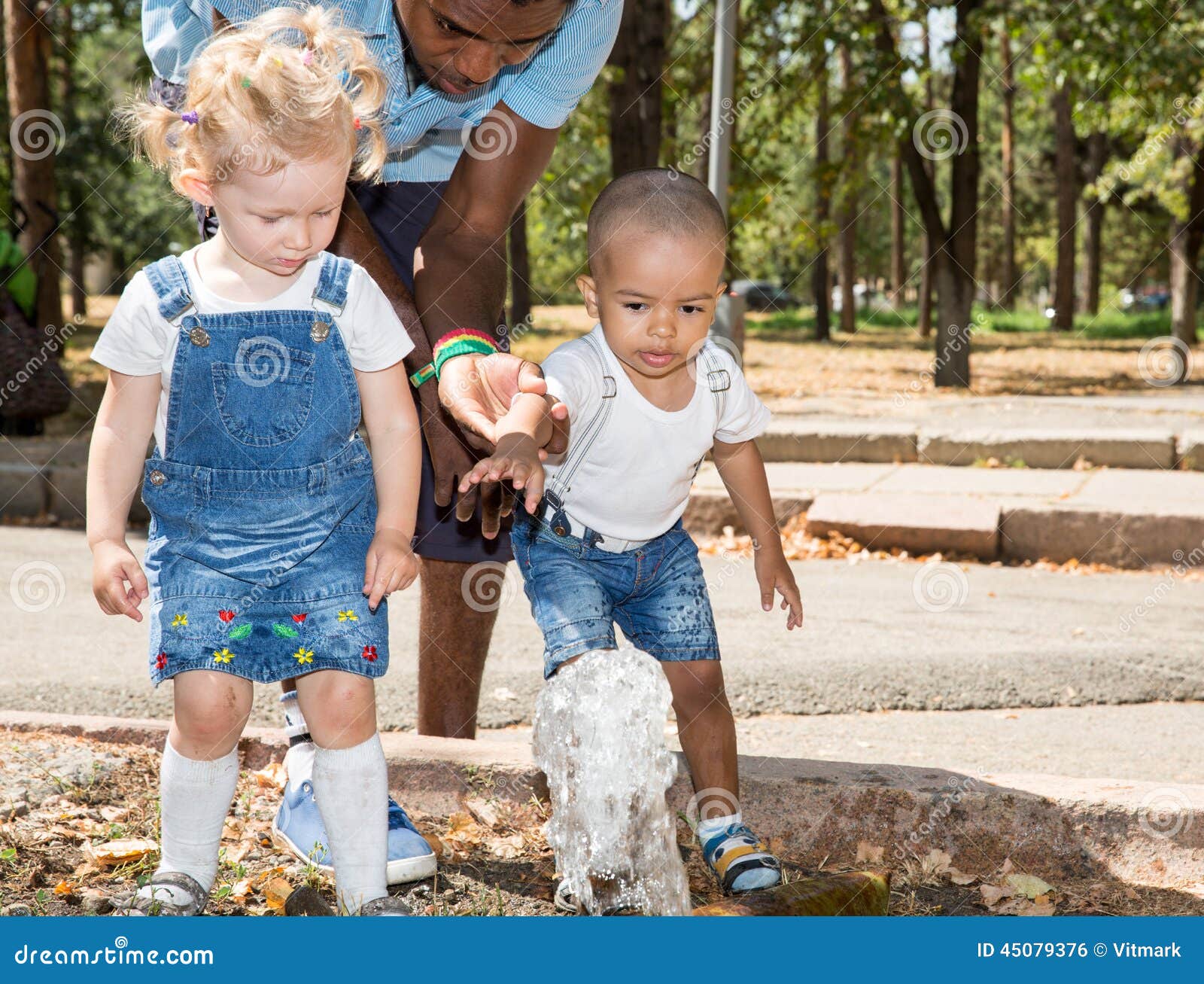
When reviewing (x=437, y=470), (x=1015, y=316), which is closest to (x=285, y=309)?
(x=437, y=470)

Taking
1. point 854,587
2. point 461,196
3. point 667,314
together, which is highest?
point 461,196

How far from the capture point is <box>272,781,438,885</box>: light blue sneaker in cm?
248

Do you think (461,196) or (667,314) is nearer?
(667,314)

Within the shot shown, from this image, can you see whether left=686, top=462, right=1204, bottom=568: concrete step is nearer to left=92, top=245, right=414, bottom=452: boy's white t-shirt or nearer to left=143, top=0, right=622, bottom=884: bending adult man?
left=143, top=0, right=622, bottom=884: bending adult man

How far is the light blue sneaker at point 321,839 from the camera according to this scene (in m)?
2.48

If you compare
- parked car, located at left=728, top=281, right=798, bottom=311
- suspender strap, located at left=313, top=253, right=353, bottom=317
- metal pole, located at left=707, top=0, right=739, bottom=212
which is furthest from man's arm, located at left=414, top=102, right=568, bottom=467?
parked car, located at left=728, top=281, right=798, bottom=311

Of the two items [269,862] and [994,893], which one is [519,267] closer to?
[269,862]

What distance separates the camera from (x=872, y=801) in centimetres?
269

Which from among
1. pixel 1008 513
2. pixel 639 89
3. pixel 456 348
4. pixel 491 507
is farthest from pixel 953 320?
pixel 491 507

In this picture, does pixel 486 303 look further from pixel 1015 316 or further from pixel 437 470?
pixel 1015 316

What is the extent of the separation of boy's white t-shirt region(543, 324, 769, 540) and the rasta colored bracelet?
14 centimetres

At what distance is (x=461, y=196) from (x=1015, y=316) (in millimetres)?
26758

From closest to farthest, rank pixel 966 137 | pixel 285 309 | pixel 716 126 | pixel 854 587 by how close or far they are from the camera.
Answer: pixel 285 309 < pixel 854 587 < pixel 716 126 < pixel 966 137

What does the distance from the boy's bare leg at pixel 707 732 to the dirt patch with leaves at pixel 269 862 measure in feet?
0.57
